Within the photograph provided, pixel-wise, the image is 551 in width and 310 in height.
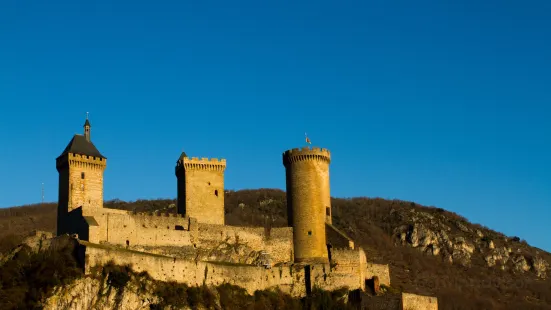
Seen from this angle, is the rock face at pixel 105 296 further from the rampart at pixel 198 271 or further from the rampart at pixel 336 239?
the rampart at pixel 336 239

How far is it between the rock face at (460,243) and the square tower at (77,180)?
5762 cm

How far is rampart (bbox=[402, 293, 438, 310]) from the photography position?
5966cm

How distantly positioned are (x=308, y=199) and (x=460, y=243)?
173 feet

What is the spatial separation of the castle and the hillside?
24.5 meters

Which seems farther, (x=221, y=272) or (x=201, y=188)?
(x=201, y=188)

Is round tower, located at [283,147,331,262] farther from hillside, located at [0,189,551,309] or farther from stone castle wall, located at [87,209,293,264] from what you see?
hillside, located at [0,189,551,309]

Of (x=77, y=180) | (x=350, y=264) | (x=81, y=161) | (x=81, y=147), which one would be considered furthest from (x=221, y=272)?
(x=81, y=147)

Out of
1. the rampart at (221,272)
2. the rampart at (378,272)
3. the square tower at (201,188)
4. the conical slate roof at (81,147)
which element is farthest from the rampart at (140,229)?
the rampart at (378,272)

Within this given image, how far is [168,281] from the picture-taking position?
5481 cm

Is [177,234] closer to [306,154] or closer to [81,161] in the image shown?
[81,161]

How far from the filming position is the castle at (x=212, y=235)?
56.2 meters

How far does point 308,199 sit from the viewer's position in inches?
2571

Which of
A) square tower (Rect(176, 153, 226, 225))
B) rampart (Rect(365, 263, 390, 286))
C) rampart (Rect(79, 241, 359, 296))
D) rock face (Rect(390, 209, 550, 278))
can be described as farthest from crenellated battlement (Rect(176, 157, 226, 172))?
rock face (Rect(390, 209, 550, 278))

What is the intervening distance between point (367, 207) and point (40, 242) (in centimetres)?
8144
